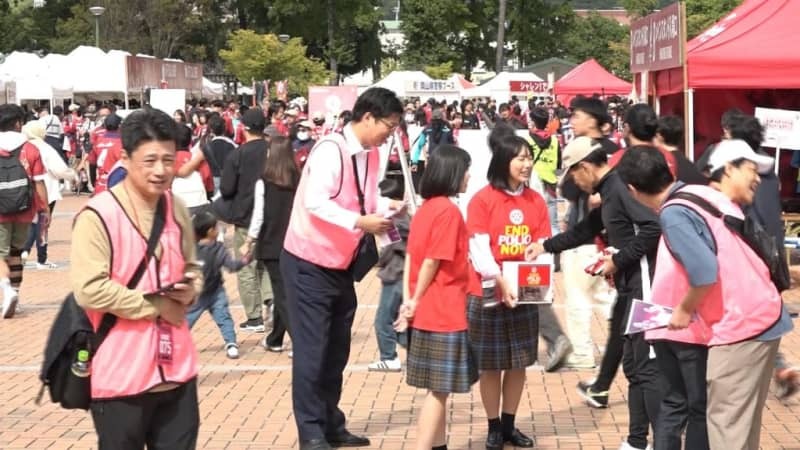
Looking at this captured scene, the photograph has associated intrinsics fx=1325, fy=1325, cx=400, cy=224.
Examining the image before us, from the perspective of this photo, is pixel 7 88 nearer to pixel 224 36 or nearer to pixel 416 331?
pixel 416 331

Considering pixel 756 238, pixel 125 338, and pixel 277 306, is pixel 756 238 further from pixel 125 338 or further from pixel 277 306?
pixel 277 306

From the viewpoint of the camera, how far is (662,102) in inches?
722

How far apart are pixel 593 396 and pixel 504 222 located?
1601 millimetres

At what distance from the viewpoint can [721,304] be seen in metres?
5.22

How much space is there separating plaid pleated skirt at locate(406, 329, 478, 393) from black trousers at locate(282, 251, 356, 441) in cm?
70

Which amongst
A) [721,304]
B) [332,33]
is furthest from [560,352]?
[332,33]

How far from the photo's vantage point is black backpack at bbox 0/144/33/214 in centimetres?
A: 1204

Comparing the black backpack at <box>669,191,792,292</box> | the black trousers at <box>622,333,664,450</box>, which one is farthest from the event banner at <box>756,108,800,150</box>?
the black backpack at <box>669,191,792,292</box>

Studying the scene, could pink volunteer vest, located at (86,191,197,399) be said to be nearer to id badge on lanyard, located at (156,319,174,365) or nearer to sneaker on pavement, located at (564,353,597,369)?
id badge on lanyard, located at (156,319,174,365)

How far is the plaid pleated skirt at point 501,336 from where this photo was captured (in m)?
6.71

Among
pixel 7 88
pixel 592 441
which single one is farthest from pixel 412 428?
pixel 7 88

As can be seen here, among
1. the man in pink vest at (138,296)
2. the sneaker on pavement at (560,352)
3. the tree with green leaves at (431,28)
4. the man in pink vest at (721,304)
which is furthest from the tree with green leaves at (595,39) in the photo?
Result: the man in pink vest at (138,296)

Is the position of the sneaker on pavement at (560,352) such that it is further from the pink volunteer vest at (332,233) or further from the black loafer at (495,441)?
the pink volunteer vest at (332,233)

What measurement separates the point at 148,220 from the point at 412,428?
343 cm
